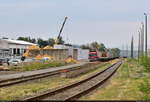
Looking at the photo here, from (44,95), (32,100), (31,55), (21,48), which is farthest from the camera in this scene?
(21,48)

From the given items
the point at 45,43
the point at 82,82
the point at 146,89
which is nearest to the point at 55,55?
the point at 82,82

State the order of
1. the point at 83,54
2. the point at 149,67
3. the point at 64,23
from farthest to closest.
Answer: the point at 64,23 < the point at 83,54 < the point at 149,67

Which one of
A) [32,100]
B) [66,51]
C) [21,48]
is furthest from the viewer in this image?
[21,48]

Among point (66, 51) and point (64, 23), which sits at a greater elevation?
point (64, 23)

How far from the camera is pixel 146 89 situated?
453 inches

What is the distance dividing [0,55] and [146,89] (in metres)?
40.3

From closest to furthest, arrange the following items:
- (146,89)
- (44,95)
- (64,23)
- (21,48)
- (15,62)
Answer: (44,95), (146,89), (15,62), (64,23), (21,48)

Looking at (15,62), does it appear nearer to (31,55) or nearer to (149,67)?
(149,67)

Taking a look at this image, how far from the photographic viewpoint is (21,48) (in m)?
109

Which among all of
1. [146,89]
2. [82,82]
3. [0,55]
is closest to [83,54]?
[0,55]

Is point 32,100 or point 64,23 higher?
point 64,23

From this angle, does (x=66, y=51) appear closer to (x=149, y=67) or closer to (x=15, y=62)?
(x=15, y=62)

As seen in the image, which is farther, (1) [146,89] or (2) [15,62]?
(2) [15,62]

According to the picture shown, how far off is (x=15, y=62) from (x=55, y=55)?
77.5 feet
